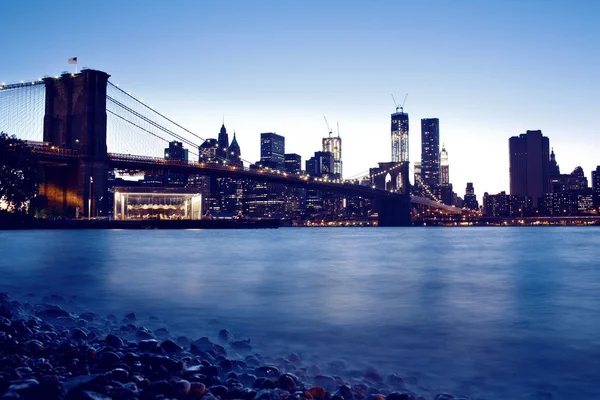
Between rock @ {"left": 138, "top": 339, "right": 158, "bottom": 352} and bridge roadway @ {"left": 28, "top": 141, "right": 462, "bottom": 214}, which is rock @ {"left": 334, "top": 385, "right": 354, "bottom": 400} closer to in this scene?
rock @ {"left": 138, "top": 339, "right": 158, "bottom": 352}

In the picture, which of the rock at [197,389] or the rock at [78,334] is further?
the rock at [78,334]

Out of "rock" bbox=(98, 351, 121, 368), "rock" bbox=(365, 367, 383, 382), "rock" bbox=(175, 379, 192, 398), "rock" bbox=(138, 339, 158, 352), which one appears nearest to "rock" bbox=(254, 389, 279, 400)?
"rock" bbox=(175, 379, 192, 398)

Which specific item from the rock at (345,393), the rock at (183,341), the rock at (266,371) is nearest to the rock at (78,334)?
the rock at (183,341)

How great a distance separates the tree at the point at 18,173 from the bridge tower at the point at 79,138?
4.67 meters

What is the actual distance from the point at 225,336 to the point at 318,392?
2.91 metres

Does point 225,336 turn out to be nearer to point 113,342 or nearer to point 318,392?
point 113,342

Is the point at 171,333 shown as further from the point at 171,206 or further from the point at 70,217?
the point at 171,206

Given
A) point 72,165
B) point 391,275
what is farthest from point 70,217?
point 391,275

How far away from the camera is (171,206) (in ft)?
290

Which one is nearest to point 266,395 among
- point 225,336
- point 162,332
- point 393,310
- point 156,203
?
point 225,336

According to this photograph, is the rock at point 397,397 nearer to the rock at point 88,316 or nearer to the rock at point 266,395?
the rock at point 266,395

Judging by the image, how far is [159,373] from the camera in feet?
15.3

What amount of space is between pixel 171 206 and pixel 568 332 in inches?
3335

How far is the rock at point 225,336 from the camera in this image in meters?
6.91
